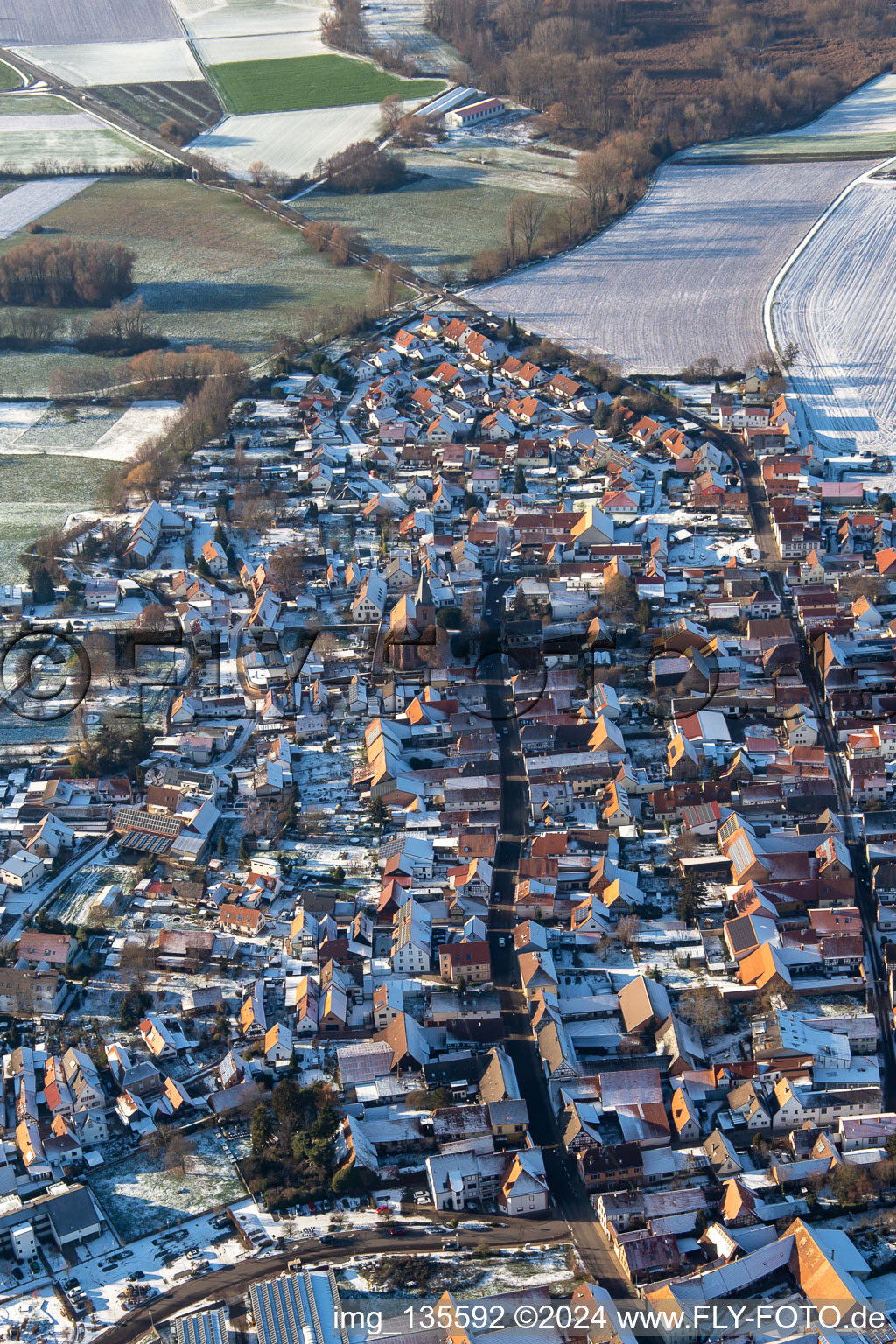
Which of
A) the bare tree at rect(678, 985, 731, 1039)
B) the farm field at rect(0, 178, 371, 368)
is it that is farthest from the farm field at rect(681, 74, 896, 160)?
the bare tree at rect(678, 985, 731, 1039)

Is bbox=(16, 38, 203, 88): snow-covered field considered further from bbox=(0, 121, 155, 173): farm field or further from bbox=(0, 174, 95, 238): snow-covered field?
bbox=(0, 174, 95, 238): snow-covered field

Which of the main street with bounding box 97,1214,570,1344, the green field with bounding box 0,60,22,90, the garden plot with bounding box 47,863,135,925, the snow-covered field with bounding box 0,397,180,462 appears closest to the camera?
the main street with bounding box 97,1214,570,1344

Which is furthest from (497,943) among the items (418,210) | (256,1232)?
(418,210)

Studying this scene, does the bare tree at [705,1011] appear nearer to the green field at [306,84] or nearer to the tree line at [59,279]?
the tree line at [59,279]

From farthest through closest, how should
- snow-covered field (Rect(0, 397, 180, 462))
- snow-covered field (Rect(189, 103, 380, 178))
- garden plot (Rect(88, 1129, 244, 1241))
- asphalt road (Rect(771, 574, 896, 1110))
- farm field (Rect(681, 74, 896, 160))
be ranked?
snow-covered field (Rect(189, 103, 380, 178)), farm field (Rect(681, 74, 896, 160)), snow-covered field (Rect(0, 397, 180, 462)), asphalt road (Rect(771, 574, 896, 1110)), garden plot (Rect(88, 1129, 244, 1241))

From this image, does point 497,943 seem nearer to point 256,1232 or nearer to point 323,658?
point 256,1232

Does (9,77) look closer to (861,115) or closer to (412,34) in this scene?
(412,34)

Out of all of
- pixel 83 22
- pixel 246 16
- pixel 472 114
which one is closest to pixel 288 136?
pixel 472 114
